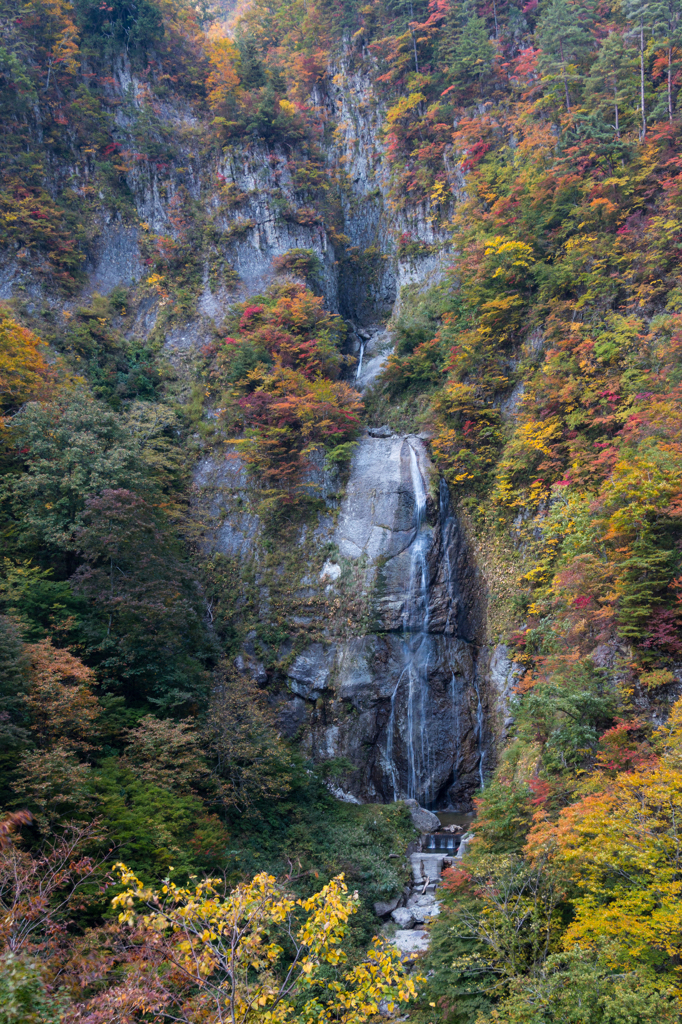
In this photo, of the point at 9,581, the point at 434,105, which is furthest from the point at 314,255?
the point at 9,581

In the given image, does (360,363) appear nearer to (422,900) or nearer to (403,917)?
(422,900)

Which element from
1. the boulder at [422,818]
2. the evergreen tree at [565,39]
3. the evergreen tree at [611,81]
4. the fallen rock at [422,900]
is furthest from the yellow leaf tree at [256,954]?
the evergreen tree at [565,39]

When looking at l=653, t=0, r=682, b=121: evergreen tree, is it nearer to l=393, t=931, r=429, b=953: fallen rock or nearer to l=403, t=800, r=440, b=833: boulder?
l=403, t=800, r=440, b=833: boulder

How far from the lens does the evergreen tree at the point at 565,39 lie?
65.7ft

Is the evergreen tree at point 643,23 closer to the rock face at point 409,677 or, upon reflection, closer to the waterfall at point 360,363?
the waterfall at point 360,363

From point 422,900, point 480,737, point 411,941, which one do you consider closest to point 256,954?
point 411,941

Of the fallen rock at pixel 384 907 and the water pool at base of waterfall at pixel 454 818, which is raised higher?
the water pool at base of waterfall at pixel 454 818

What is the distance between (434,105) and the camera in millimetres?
25719

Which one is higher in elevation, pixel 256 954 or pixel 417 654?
pixel 417 654

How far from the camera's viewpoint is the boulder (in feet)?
51.0

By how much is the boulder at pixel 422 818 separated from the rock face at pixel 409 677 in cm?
77

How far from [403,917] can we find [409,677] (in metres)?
6.27

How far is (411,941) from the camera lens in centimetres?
1148

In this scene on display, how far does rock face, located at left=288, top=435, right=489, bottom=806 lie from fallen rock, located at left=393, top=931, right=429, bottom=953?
482 cm
